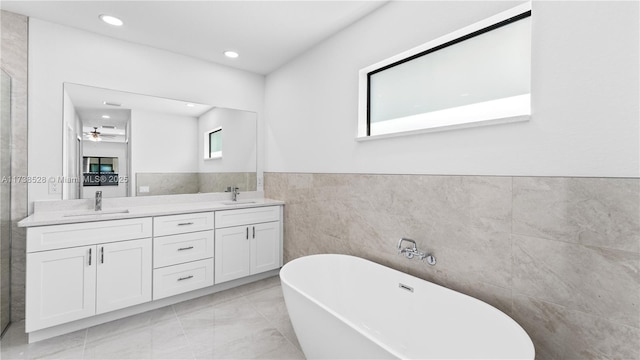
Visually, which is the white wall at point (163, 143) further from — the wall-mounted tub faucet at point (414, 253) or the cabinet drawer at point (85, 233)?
the wall-mounted tub faucet at point (414, 253)

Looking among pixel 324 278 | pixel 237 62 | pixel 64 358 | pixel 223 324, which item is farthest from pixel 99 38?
pixel 324 278

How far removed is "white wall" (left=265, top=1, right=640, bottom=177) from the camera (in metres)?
1.16

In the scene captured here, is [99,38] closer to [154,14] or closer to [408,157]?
[154,14]

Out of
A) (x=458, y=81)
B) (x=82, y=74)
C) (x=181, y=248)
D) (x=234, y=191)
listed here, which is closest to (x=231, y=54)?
(x=82, y=74)

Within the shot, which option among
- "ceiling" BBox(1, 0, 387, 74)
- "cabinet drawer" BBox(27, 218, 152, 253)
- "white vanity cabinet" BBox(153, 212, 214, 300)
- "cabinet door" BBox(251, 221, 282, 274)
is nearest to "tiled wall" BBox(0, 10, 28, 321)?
"ceiling" BBox(1, 0, 387, 74)

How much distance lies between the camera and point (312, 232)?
289cm

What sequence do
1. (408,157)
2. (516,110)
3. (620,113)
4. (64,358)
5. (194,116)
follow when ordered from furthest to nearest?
(194,116) < (408,157) < (64,358) < (516,110) < (620,113)

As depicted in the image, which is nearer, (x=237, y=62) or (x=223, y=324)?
(x=223, y=324)

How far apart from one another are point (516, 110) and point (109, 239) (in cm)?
304

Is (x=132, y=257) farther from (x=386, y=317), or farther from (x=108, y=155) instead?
(x=386, y=317)

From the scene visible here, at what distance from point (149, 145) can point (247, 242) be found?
146 centimetres

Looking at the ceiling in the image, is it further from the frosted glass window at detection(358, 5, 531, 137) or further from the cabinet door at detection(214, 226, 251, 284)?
A: the cabinet door at detection(214, 226, 251, 284)

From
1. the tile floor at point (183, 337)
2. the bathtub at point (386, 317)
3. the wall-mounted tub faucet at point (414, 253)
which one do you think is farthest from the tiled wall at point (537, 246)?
the tile floor at point (183, 337)

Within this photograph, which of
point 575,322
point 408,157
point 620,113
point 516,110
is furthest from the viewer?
point 408,157
